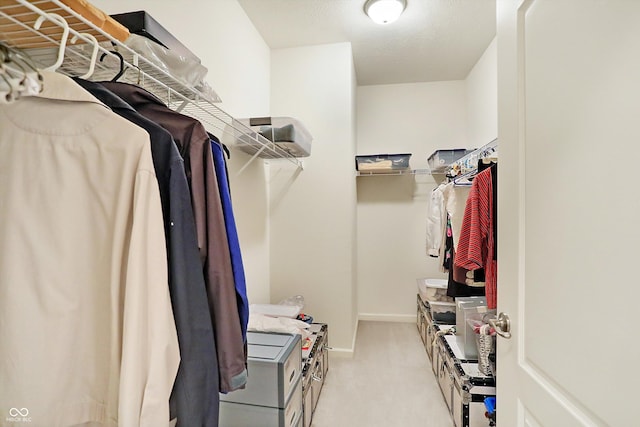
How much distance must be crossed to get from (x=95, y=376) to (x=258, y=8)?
2.36 metres

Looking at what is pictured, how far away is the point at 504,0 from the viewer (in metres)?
0.93

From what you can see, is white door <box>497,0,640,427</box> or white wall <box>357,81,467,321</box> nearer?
white door <box>497,0,640,427</box>

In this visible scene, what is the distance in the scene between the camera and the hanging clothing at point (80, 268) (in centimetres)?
56

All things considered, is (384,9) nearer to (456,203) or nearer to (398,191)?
(456,203)

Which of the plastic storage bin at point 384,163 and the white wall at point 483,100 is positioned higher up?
the white wall at point 483,100

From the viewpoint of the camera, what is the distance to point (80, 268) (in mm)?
597

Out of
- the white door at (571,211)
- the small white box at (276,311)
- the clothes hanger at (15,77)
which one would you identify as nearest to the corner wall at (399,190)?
the small white box at (276,311)

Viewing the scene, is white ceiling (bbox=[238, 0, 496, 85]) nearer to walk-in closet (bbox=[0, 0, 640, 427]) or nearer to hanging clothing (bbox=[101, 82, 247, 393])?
walk-in closet (bbox=[0, 0, 640, 427])

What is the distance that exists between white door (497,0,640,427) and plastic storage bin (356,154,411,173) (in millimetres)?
2088

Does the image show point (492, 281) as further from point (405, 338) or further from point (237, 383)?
point (405, 338)

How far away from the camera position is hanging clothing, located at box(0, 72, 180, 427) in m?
0.56

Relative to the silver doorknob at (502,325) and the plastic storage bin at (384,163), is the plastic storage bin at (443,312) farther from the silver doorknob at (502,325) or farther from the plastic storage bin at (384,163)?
the silver doorknob at (502,325)

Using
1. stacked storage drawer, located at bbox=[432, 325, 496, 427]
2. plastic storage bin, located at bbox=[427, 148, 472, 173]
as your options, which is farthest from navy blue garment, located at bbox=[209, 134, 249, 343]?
plastic storage bin, located at bbox=[427, 148, 472, 173]

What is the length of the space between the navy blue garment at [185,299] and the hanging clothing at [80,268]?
4 centimetres
